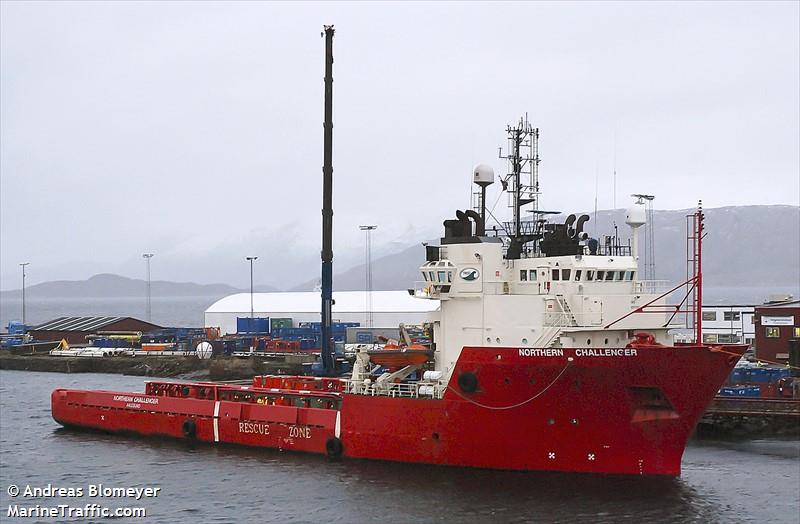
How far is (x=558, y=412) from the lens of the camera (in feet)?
98.1

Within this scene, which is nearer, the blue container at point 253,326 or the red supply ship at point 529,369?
the red supply ship at point 529,369

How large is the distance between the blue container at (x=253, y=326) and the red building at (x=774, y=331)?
46.1 m

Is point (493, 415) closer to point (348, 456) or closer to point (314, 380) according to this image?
point (348, 456)

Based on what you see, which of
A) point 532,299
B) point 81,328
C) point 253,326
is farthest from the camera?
point 81,328

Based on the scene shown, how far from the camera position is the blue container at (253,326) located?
86375 millimetres

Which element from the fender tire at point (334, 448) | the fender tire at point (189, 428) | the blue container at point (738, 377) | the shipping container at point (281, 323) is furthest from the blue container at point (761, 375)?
the shipping container at point (281, 323)

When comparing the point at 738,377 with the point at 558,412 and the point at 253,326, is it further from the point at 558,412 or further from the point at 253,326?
the point at 253,326

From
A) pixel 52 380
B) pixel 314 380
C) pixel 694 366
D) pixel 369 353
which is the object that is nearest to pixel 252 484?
pixel 369 353

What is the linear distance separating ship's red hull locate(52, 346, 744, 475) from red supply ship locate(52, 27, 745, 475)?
37 mm

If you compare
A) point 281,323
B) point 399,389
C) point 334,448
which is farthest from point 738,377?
point 281,323

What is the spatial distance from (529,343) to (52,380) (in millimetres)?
47154

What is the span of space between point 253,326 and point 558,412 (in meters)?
59.4

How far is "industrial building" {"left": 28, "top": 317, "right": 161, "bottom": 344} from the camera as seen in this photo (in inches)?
3593

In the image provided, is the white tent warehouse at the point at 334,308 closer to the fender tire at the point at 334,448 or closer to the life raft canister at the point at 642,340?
the fender tire at the point at 334,448
